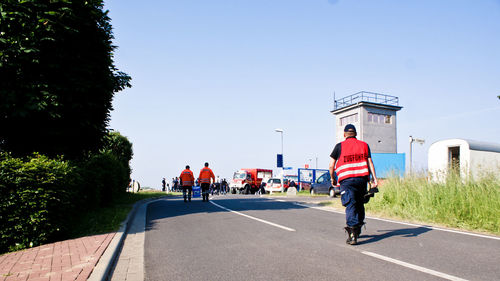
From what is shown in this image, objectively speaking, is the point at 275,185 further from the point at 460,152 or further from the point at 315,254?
the point at 315,254

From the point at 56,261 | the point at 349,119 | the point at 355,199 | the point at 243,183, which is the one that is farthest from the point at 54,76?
the point at 349,119

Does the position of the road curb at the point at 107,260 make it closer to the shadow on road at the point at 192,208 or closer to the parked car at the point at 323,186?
the shadow on road at the point at 192,208

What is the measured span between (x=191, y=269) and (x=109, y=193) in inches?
409

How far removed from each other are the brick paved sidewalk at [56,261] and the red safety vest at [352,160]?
409 cm

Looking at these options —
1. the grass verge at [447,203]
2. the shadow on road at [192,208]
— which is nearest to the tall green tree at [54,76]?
the shadow on road at [192,208]

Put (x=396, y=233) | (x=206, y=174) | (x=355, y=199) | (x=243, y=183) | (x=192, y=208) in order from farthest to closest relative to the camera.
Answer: (x=243, y=183), (x=206, y=174), (x=192, y=208), (x=396, y=233), (x=355, y=199)

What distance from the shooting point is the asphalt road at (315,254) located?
4.22m

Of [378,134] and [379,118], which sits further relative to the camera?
[379,118]

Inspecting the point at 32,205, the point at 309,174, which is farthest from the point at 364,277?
the point at 309,174

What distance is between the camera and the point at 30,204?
6.31m

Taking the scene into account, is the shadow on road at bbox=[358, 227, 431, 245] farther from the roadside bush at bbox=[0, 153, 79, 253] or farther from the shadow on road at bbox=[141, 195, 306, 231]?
the roadside bush at bbox=[0, 153, 79, 253]

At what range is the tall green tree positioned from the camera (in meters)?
8.41

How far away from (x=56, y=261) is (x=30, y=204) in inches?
72.0

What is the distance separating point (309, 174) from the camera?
42000mm
